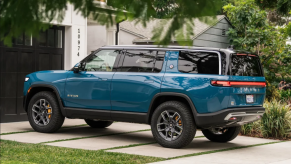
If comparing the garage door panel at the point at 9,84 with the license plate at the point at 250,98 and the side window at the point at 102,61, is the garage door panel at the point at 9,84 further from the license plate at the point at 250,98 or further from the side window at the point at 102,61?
the license plate at the point at 250,98

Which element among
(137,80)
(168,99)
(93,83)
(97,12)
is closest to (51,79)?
(93,83)

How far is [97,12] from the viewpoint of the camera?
329 centimetres

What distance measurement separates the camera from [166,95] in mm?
9391

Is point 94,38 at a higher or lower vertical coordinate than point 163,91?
higher

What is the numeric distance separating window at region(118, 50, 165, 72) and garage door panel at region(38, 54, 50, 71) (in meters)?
4.80

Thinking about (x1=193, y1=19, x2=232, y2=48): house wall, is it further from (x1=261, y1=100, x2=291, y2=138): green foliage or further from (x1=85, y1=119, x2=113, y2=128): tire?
(x1=85, y1=119, x2=113, y2=128): tire

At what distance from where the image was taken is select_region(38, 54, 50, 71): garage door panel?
14.1 meters

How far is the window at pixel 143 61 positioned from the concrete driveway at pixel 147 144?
4.95ft

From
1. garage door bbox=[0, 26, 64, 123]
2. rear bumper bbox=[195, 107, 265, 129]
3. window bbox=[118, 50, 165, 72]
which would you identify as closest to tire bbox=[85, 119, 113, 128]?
garage door bbox=[0, 26, 64, 123]

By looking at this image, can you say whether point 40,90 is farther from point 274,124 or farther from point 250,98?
point 274,124

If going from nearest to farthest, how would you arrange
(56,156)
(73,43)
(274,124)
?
(56,156)
(274,124)
(73,43)

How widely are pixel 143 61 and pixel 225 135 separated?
240 centimetres

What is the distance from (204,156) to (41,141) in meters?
3.36

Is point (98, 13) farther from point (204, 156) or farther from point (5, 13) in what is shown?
point (204, 156)
